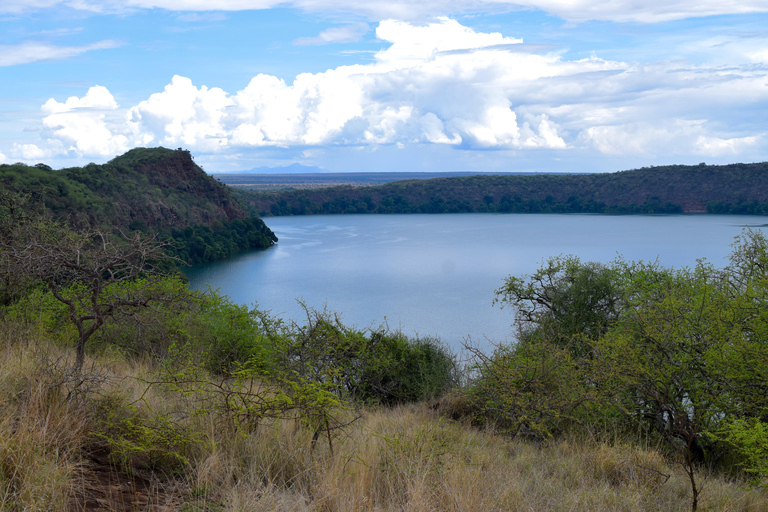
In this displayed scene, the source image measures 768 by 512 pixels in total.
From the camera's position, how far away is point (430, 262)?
4844 centimetres

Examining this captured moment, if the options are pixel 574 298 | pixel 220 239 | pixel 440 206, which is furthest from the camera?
pixel 440 206

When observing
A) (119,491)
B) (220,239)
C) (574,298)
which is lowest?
(220,239)

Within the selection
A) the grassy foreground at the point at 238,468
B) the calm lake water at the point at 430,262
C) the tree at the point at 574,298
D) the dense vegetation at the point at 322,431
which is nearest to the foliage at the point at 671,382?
the dense vegetation at the point at 322,431

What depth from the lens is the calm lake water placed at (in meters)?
28.5

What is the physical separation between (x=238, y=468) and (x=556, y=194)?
121983 millimetres

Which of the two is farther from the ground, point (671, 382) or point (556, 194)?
point (556, 194)

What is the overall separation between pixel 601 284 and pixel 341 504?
13564 millimetres

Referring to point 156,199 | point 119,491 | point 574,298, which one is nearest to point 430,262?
point 156,199

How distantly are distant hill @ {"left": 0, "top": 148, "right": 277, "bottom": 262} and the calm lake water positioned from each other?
384cm

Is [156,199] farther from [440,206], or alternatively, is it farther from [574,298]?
[440,206]

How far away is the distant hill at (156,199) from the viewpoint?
145 ft

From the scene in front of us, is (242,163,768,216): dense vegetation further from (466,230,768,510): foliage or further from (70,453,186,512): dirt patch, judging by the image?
(70,453,186,512): dirt patch

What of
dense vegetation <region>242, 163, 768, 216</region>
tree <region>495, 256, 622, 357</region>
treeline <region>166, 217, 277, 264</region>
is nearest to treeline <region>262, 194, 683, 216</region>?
dense vegetation <region>242, 163, 768, 216</region>

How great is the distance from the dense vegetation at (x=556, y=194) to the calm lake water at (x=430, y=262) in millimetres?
13323
